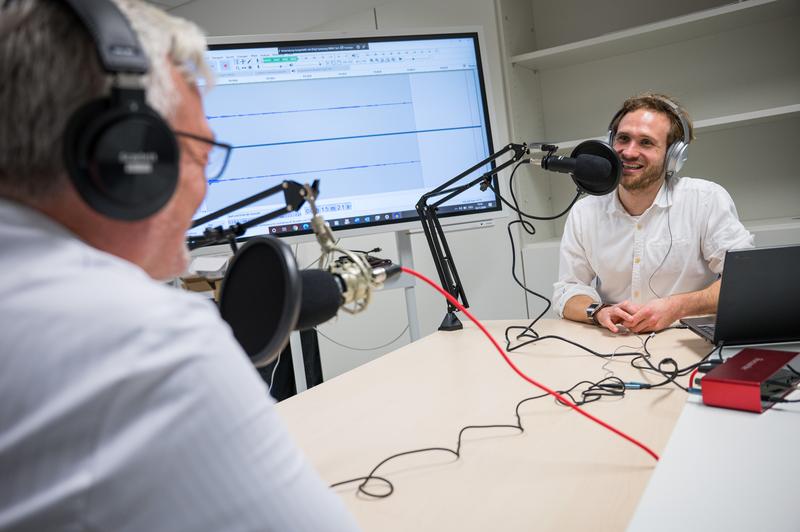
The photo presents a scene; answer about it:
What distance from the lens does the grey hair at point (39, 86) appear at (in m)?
0.38

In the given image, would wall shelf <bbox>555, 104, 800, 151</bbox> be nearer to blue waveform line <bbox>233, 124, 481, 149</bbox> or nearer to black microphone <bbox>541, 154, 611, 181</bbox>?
blue waveform line <bbox>233, 124, 481, 149</bbox>

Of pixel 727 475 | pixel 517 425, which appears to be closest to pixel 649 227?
pixel 517 425

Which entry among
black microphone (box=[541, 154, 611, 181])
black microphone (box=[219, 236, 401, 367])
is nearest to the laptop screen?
black microphone (box=[541, 154, 611, 181])

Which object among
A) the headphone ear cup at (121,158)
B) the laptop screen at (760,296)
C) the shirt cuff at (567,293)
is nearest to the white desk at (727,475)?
the laptop screen at (760,296)

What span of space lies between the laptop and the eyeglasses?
100 centimetres

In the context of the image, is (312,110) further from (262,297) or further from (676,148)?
(262,297)

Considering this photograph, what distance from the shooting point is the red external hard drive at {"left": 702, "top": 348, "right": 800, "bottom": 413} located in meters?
0.84

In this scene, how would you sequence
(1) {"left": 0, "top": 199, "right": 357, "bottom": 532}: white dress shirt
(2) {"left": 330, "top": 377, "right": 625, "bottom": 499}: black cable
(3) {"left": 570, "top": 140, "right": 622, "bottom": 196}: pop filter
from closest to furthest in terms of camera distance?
(1) {"left": 0, "top": 199, "right": 357, "bottom": 532}: white dress shirt → (2) {"left": 330, "top": 377, "right": 625, "bottom": 499}: black cable → (3) {"left": 570, "top": 140, "right": 622, "bottom": 196}: pop filter

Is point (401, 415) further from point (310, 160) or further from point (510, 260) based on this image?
point (510, 260)

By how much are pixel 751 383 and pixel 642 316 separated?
2.12 feet

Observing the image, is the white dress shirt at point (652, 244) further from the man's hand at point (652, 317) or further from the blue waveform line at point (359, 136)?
the blue waveform line at point (359, 136)

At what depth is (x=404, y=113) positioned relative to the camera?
1.93 m

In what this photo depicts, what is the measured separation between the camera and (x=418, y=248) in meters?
3.06

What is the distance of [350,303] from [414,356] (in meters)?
0.86
